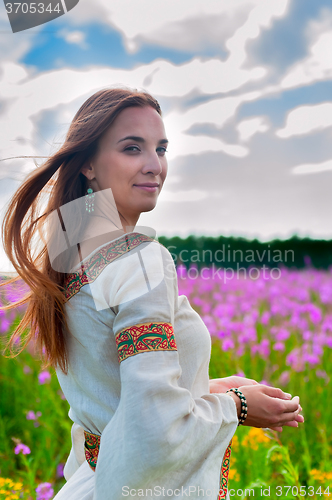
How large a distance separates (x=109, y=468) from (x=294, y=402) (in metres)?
0.53

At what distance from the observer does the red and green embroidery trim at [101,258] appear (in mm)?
927

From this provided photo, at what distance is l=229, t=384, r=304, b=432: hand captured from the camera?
1007 mm

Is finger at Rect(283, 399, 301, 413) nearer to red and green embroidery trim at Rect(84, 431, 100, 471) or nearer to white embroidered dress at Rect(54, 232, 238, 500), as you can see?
white embroidered dress at Rect(54, 232, 238, 500)

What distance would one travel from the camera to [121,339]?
2.72 ft

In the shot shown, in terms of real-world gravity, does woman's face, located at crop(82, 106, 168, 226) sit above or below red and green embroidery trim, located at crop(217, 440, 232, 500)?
above

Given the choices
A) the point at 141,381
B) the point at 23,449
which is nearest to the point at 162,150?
the point at 141,381

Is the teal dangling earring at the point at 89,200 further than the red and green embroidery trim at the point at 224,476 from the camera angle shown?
Yes

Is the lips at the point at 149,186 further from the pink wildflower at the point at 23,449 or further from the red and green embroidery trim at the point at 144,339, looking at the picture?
the pink wildflower at the point at 23,449

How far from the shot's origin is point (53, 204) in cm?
118

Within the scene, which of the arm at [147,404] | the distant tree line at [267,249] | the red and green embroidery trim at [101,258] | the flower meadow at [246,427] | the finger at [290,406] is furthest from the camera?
the distant tree line at [267,249]

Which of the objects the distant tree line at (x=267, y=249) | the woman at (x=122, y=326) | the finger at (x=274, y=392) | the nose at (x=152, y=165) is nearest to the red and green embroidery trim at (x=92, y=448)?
the woman at (x=122, y=326)

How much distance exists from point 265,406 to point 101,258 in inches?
22.1

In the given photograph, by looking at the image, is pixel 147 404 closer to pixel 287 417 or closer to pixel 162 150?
pixel 287 417

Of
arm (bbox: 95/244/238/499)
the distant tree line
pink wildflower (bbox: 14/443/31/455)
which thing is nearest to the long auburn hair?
arm (bbox: 95/244/238/499)
